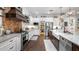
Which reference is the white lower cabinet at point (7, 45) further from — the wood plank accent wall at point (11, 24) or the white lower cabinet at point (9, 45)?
the wood plank accent wall at point (11, 24)

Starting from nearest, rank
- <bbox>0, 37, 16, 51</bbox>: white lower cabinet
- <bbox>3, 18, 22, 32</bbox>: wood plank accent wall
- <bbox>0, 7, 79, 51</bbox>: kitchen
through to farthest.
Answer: <bbox>0, 37, 16, 51</bbox>: white lower cabinet, <bbox>0, 7, 79, 51</bbox>: kitchen, <bbox>3, 18, 22, 32</bbox>: wood plank accent wall

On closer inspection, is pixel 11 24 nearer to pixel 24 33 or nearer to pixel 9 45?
pixel 24 33

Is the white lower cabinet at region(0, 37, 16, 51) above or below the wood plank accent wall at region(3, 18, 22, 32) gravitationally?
below

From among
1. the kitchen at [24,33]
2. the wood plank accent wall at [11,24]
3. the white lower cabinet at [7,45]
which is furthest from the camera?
the wood plank accent wall at [11,24]

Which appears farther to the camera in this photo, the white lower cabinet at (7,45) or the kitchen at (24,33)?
the kitchen at (24,33)

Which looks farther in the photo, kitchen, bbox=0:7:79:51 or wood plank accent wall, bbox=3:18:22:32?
wood plank accent wall, bbox=3:18:22:32

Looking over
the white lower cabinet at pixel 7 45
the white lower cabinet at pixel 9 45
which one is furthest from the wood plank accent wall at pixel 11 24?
the white lower cabinet at pixel 7 45

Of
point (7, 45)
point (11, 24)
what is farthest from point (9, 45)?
point (11, 24)

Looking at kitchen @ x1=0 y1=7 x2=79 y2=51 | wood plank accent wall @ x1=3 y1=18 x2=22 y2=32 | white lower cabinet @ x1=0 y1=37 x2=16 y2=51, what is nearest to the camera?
white lower cabinet @ x1=0 y1=37 x2=16 y2=51

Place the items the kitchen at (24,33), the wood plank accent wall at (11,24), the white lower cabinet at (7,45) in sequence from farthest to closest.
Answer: the wood plank accent wall at (11,24), the kitchen at (24,33), the white lower cabinet at (7,45)

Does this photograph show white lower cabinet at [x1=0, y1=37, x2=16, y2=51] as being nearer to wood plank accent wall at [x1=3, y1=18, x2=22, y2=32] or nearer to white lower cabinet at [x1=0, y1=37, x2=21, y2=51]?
white lower cabinet at [x1=0, y1=37, x2=21, y2=51]

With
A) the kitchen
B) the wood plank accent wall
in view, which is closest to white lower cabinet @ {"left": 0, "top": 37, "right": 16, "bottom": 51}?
the kitchen

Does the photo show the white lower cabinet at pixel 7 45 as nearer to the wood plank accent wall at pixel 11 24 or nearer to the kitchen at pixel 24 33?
the kitchen at pixel 24 33

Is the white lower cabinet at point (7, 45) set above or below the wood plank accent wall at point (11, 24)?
below
